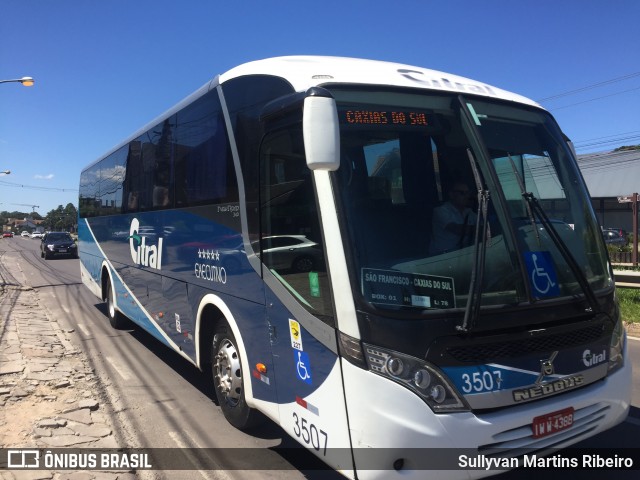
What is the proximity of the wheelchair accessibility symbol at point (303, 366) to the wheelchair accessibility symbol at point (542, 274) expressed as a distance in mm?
1538

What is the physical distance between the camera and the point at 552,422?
304 centimetres

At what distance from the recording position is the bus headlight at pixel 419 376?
2.74m

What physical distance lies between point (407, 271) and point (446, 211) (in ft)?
1.83

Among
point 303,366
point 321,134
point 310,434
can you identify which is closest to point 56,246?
point 303,366

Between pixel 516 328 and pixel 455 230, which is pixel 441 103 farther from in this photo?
pixel 516 328

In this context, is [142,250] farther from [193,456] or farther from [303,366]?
[303,366]

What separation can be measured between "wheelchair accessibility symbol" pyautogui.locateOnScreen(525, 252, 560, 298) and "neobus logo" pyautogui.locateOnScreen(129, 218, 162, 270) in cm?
476

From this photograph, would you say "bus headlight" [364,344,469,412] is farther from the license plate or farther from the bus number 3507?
the bus number 3507

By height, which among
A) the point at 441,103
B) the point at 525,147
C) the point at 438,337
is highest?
the point at 441,103

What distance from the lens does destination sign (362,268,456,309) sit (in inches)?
114

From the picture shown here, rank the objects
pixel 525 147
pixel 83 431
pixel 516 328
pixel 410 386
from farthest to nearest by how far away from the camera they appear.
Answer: pixel 83 431 → pixel 525 147 → pixel 516 328 → pixel 410 386

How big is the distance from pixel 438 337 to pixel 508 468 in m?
0.90

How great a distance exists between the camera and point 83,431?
468 cm

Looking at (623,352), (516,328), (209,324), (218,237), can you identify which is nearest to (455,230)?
(516,328)
